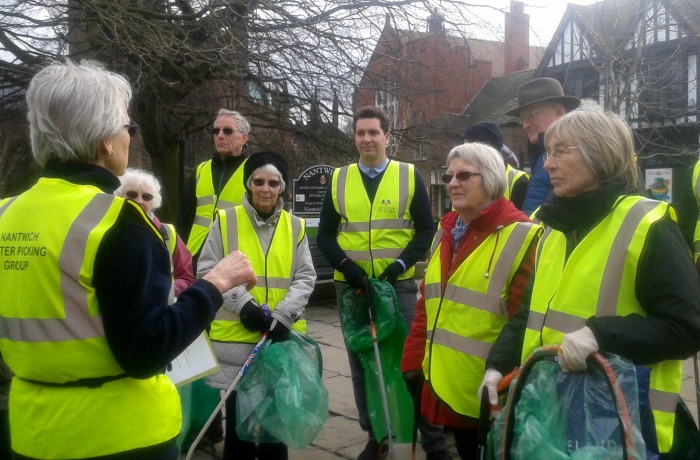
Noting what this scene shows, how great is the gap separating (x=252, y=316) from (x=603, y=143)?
203 cm

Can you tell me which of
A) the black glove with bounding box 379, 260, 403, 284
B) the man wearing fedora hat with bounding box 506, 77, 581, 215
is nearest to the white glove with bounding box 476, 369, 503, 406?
the black glove with bounding box 379, 260, 403, 284

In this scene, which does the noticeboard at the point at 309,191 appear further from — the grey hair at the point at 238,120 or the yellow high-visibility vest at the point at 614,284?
the yellow high-visibility vest at the point at 614,284

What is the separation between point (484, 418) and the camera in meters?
2.46

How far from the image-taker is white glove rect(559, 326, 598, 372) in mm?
2035

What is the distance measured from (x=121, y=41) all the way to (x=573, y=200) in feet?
22.7

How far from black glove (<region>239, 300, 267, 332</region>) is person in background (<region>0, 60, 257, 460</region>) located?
1.61 meters

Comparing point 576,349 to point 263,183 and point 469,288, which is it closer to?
point 469,288

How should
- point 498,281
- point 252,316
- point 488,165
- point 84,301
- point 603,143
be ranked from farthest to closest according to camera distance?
point 252,316 → point 488,165 → point 498,281 → point 603,143 → point 84,301

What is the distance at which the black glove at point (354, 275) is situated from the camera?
4.23 meters

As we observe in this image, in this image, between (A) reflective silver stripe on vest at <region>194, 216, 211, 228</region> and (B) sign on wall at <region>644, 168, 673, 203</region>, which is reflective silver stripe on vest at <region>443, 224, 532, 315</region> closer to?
(A) reflective silver stripe on vest at <region>194, 216, 211, 228</region>

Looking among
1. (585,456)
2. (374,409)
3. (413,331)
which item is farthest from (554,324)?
(374,409)

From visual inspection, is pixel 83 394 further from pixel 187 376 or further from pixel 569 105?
pixel 569 105

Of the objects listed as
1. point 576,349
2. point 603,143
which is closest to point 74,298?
point 576,349

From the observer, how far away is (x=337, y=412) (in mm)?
5223
